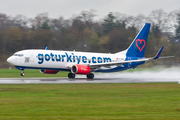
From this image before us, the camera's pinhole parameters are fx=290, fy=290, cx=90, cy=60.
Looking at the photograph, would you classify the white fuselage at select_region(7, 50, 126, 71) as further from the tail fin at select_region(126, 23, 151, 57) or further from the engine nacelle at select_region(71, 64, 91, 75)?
the tail fin at select_region(126, 23, 151, 57)

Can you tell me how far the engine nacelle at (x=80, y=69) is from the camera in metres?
34.6

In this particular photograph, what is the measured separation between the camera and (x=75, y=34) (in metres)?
87.3

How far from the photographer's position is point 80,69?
34.8 meters

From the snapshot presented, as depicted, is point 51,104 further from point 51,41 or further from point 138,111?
point 51,41

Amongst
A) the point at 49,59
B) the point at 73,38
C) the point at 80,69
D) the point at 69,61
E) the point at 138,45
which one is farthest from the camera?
the point at 73,38

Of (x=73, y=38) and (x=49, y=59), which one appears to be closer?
(x=49, y=59)

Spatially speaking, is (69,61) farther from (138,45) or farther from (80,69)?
(138,45)

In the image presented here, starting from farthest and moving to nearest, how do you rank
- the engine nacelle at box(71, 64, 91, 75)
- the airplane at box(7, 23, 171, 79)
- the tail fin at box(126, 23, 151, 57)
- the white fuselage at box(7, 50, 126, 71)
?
the tail fin at box(126, 23, 151, 57) → the engine nacelle at box(71, 64, 91, 75) → the airplane at box(7, 23, 171, 79) → the white fuselage at box(7, 50, 126, 71)

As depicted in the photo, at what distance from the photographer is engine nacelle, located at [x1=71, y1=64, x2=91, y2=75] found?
34.6 metres

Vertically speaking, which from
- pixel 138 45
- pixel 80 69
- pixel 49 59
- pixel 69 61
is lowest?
pixel 80 69

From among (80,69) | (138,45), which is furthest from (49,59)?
(138,45)

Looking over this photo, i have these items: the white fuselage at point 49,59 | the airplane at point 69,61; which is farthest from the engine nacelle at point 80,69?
the white fuselage at point 49,59

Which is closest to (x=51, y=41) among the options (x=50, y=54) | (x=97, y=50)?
(x=97, y=50)

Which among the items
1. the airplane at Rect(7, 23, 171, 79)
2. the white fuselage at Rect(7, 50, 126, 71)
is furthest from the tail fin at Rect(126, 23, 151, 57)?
the white fuselage at Rect(7, 50, 126, 71)
